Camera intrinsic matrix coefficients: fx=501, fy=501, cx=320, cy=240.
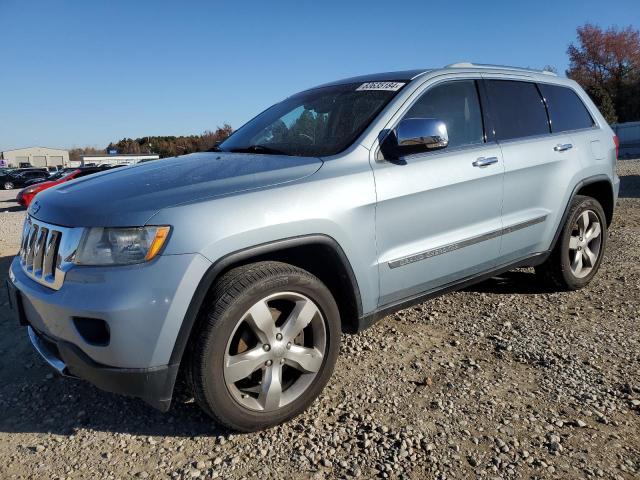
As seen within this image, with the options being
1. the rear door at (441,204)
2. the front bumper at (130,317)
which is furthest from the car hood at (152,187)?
the rear door at (441,204)

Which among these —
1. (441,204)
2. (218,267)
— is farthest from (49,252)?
(441,204)

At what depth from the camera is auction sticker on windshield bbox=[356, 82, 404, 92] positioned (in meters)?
3.24

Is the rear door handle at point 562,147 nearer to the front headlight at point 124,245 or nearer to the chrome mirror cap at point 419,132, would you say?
the chrome mirror cap at point 419,132

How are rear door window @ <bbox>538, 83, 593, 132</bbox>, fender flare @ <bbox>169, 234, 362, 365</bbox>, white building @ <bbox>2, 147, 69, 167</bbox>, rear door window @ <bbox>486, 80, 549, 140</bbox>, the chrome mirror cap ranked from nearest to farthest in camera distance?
fender flare @ <bbox>169, 234, 362, 365</bbox> < the chrome mirror cap < rear door window @ <bbox>486, 80, 549, 140</bbox> < rear door window @ <bbox>538, 83, 593, 132</bbox> < white building @ <bbox>2, 147, 69, 167</bbox>

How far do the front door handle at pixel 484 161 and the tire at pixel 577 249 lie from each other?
3.78 ft

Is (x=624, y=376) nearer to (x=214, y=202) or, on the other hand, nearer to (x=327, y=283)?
(x=327, y=283)

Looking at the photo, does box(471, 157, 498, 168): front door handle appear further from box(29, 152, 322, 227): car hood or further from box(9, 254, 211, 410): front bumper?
box(9, 254, 211, 410): front bumper

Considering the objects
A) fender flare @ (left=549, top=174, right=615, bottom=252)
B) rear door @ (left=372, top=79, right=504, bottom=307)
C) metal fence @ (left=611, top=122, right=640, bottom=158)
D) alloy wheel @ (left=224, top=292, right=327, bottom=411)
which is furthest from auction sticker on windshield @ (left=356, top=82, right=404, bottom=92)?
metal fence @ (left=611, top=122, right=640, bottom=158)

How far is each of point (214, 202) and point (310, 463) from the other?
50.2 inches

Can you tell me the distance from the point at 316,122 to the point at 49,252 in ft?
6.03

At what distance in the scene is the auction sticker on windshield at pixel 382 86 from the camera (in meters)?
3.24

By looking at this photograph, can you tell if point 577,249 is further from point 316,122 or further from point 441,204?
point 316,122

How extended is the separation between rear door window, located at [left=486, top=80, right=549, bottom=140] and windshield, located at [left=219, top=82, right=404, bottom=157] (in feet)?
3.03

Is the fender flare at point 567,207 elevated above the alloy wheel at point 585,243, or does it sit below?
above
